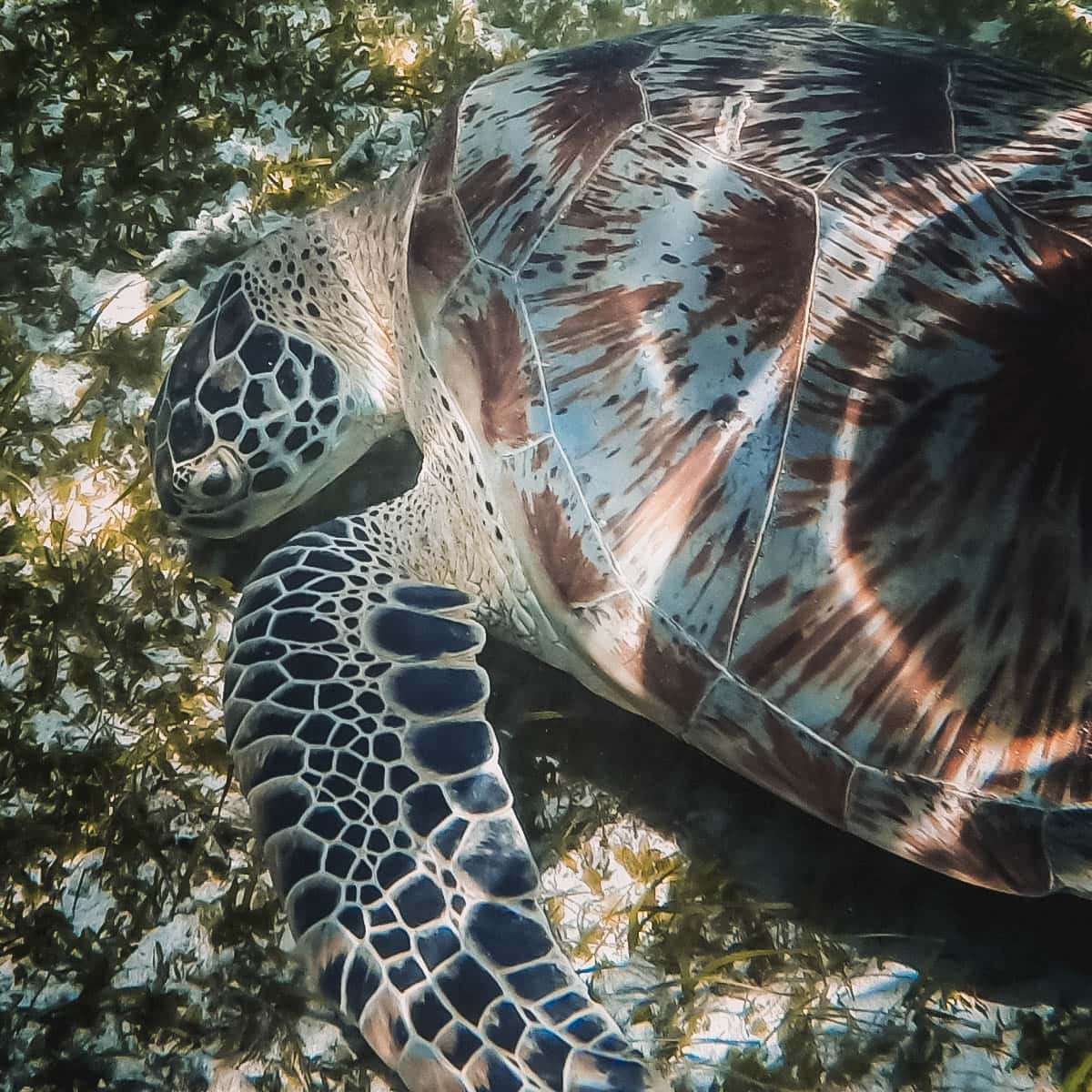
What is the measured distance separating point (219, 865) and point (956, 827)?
1.25m

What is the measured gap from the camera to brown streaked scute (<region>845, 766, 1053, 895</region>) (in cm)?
126

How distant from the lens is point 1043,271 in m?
1.31

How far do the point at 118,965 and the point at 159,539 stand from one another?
89 cm

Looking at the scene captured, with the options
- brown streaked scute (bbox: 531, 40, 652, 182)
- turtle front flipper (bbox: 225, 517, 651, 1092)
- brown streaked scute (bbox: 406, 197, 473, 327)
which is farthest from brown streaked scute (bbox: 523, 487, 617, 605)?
brown streaked scute (bbox: 531, 40, 652, 182)

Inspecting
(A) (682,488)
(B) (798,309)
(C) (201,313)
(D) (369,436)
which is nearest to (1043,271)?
(B) (798,309)

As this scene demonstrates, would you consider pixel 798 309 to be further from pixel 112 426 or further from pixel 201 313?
pixel 112 426

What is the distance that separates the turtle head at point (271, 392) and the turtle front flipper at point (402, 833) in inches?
10.3

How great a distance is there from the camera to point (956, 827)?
1.29 metres

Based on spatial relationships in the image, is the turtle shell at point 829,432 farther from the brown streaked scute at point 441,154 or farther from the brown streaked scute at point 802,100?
the brown streaked scute at point 441,154

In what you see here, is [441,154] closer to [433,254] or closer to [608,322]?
[433,254]

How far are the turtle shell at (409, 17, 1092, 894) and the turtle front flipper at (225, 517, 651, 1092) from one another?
31 centimetres

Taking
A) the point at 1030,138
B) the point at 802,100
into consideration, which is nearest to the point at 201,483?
the point at 802,100

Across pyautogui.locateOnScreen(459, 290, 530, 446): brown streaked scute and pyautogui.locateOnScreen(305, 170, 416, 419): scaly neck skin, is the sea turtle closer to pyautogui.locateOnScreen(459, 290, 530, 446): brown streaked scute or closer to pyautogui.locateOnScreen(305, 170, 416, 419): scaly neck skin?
pyautogui.locateOnScreen(459, 290, 530, 446): brown streaked scute

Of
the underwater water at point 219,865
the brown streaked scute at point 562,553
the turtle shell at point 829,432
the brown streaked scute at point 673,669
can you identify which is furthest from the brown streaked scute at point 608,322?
the underwater water at point 219,865
